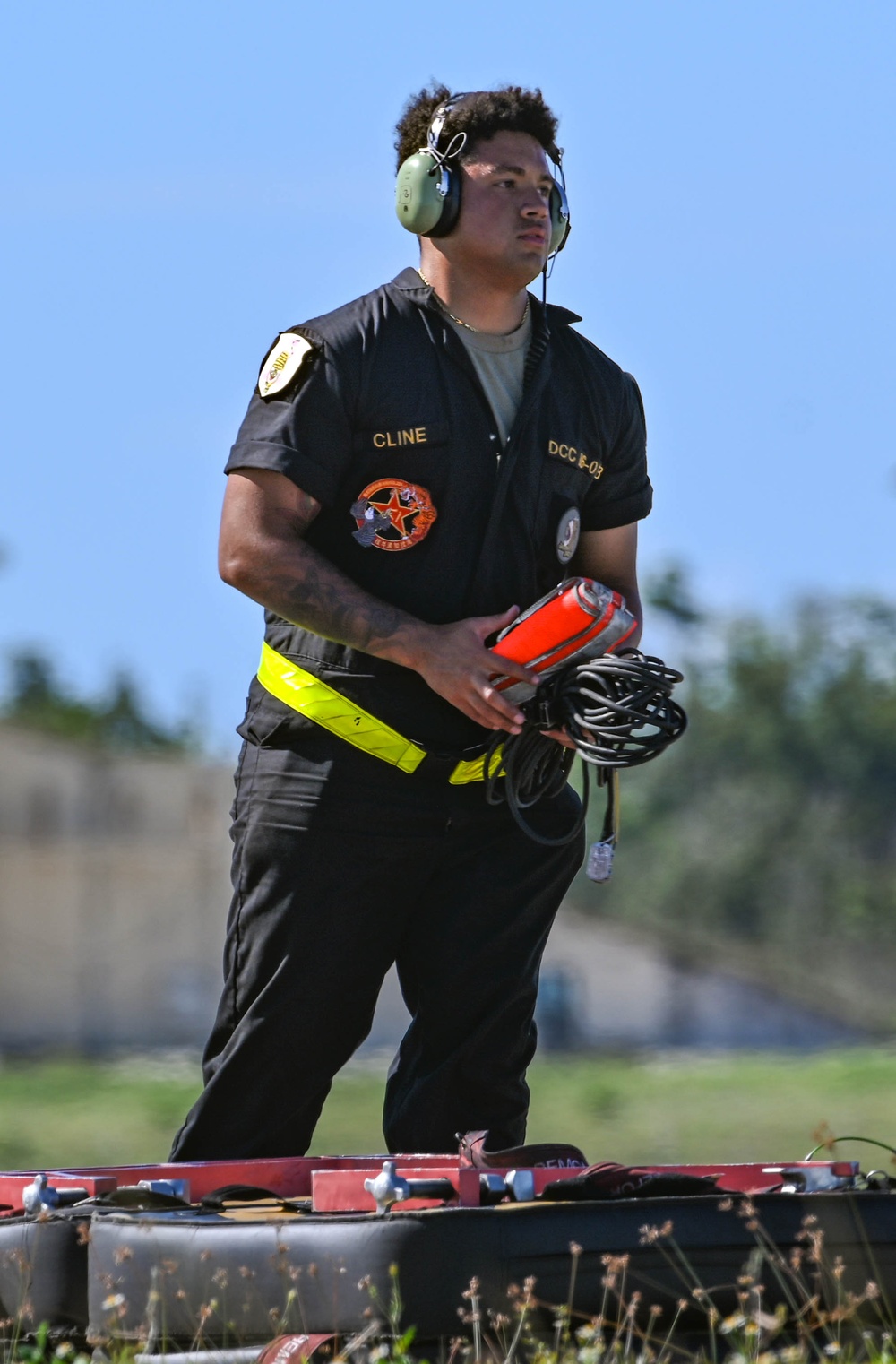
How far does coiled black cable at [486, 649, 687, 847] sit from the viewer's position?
3.68m

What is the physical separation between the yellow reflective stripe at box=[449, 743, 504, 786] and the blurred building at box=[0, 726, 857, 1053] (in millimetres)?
19425

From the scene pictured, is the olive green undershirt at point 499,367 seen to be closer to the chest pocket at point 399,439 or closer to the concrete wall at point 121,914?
the chest pocket at point 399,439

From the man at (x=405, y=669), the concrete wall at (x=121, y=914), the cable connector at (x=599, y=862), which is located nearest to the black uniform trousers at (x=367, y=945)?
the man at (x=405, y=669)

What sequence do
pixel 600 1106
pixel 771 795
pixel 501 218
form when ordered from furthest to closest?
pixel 771 795, pixel 600 1106, pixel 501 218

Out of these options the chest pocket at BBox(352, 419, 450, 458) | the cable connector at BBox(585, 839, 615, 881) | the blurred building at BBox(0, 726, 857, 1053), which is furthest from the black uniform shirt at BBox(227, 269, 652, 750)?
the blurred building at BBox(0, 726, 857, 1053)

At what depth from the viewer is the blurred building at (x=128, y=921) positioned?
2366cm

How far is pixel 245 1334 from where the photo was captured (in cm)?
285

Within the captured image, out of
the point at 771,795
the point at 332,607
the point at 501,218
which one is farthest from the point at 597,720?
the point at 771,795

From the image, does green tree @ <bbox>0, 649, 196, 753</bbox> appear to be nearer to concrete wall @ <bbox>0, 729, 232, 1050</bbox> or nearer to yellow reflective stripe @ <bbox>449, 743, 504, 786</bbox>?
concrete wall @ <bbox>0, 729, 232, 1050</bbox>

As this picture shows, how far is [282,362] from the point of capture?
12.4 feet

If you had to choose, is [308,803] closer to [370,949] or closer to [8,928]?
[370,949]

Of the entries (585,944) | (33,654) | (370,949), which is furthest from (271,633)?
Answer: (33,654)

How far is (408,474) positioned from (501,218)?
55cm

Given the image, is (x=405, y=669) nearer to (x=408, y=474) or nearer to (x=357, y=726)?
(x=357, y=726)
